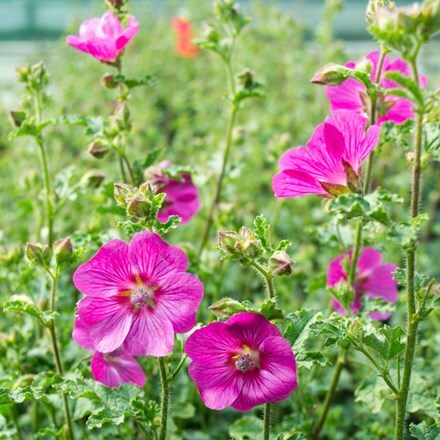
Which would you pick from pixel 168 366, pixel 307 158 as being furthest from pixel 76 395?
pixel 307 158

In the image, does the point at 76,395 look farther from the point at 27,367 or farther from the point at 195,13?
the point at 195,13

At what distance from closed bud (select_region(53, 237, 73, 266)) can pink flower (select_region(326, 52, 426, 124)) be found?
74 cm

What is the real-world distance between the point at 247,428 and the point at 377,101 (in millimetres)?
932

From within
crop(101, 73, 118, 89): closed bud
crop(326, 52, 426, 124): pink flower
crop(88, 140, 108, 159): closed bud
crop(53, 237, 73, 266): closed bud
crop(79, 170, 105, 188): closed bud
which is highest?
crop(101, 73, 118, 89): closed bud

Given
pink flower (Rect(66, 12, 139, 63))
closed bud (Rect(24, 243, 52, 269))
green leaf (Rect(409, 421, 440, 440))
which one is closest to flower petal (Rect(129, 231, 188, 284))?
closed bud (Rect(24, 243, 52, 269))

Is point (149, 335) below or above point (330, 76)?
below

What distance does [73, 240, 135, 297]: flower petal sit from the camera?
1.48 metres

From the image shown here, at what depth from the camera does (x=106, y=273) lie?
152 cm

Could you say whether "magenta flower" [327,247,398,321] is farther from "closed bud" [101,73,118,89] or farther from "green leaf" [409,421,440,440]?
"closed bud" [101,73,118,89]

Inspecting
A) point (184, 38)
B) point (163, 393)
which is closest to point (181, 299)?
point (163, 393)

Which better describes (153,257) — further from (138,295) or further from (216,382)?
(216,382)

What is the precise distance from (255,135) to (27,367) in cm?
235

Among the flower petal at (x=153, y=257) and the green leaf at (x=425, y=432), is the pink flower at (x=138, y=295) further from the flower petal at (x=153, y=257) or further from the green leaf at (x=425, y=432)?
the green leaf at (x=425, y=432)

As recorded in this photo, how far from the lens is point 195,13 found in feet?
19.2
